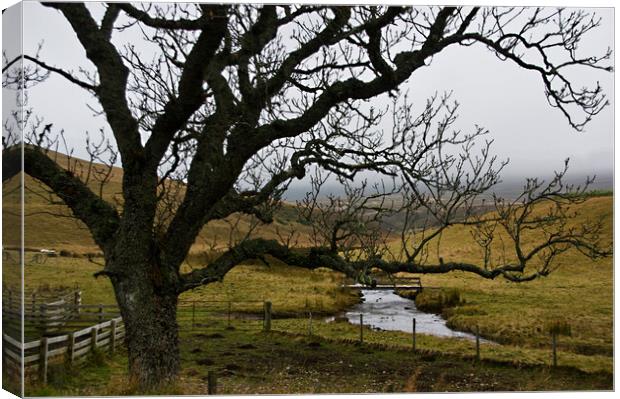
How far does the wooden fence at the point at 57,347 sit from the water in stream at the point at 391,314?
307cm

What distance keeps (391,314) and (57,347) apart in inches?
167

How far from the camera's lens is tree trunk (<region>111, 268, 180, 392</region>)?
606cm

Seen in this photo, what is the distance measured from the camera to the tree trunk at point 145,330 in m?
6.06

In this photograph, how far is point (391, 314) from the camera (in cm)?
859

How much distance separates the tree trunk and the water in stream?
9.77 ft

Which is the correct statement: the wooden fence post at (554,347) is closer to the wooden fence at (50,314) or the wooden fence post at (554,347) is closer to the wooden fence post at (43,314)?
the wooden fence at (50,314)

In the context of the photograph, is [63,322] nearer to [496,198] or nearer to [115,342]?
[115,342]

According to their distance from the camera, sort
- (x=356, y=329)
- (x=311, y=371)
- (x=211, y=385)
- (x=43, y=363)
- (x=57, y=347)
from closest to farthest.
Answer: (x=43, y=363)
(x=211, y=385)
(x=57, y=347)
(x=311, y=371)
(x=356, y=329)

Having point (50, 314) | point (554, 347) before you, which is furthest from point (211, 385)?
point (554, 347)

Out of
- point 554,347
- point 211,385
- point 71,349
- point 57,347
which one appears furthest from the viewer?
point 554,347

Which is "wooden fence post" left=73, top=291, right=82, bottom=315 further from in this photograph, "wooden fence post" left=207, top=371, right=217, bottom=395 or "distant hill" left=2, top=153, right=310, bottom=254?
"wooden fence post" left=207, top=371, right=217, bottom=395

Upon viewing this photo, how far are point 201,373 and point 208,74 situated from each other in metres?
3.47

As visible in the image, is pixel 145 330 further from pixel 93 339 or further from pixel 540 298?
pixel 540 298

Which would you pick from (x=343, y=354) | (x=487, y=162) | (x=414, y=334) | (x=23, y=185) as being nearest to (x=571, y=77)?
(x=487, y=162)
